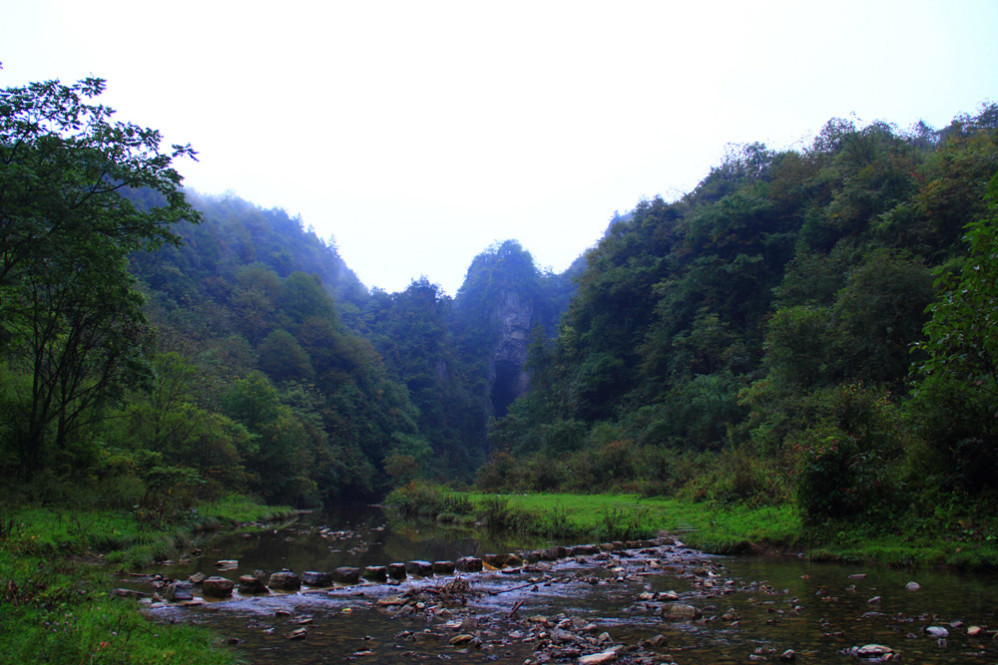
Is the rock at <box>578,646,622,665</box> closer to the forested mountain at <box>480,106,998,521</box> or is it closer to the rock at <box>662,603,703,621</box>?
the rock at <box>662,603,703,621</box>

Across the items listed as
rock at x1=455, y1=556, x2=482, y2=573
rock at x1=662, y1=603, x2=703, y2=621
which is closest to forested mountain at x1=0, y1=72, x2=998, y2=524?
rock at x1=662, y1=603, x2=703, y2=621

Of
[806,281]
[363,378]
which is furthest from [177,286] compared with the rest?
[806,281]

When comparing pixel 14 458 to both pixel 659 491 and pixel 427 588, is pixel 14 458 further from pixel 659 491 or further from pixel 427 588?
pixel 659 491

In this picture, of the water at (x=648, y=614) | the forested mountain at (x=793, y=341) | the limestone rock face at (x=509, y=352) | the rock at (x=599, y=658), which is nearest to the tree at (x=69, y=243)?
the water at (x=648, y=614)

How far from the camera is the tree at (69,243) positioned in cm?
1177

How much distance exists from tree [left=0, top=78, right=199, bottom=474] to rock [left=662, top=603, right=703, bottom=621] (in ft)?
44.3

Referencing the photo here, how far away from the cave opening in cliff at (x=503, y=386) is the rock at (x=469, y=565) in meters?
88.5

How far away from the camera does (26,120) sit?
12.5 m

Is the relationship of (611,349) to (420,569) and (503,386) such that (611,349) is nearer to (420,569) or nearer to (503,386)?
(420,569)

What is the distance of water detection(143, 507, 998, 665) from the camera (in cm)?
577

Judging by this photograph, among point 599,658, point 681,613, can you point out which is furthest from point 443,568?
point 599,658

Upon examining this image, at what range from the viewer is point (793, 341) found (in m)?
24.0

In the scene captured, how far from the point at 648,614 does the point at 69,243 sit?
13869 mm

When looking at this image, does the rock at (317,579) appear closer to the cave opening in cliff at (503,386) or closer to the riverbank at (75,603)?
the riverbank at (75,603)
